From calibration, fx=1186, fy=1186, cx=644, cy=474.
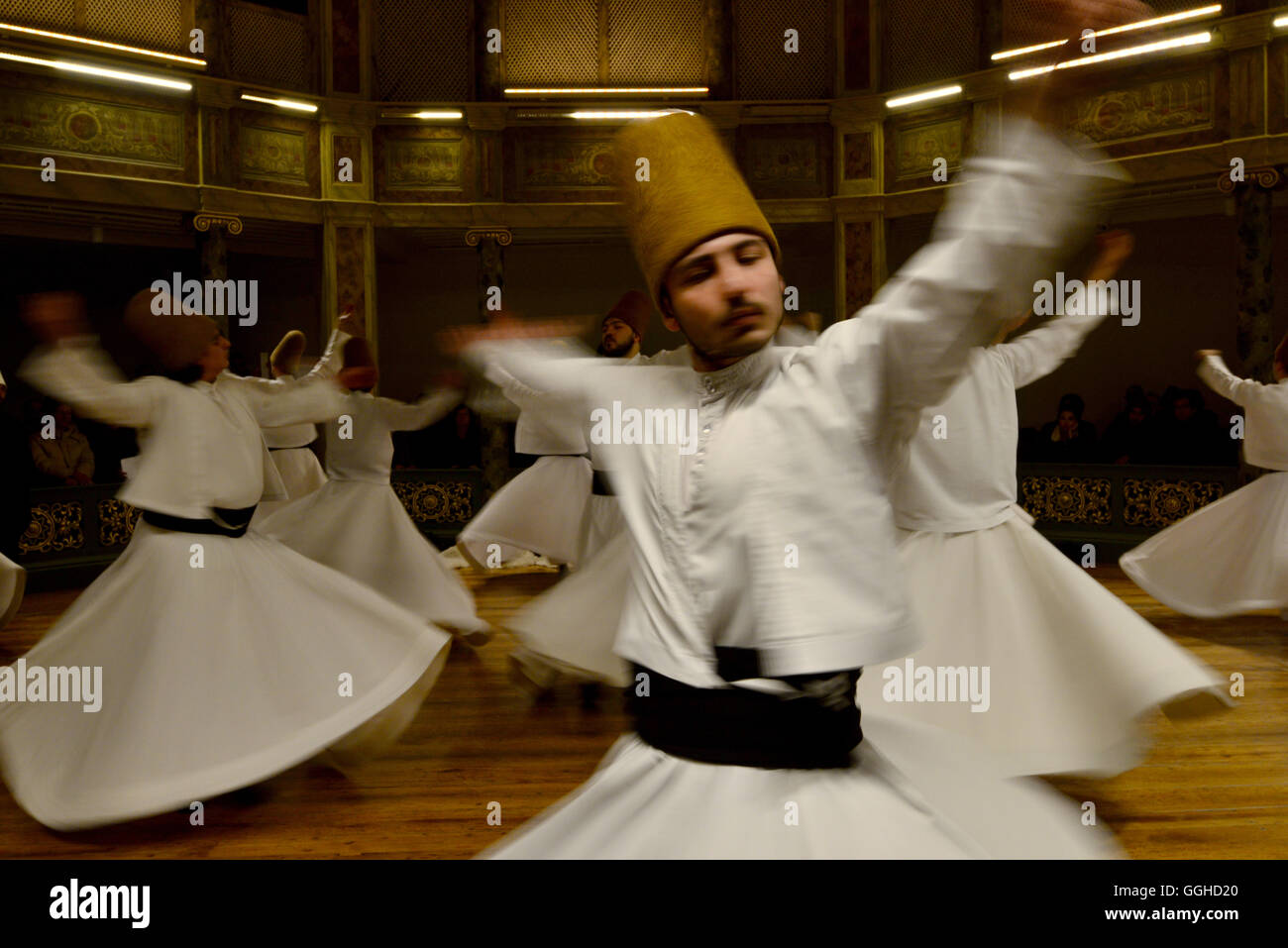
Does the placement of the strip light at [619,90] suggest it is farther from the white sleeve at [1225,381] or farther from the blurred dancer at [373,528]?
the white sleeve at [1225,381]

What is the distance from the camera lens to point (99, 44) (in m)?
9.89

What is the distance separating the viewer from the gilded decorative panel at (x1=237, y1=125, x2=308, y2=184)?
10.9 m

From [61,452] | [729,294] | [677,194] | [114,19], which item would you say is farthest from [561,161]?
[729,294]

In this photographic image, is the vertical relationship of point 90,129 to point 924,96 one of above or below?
below

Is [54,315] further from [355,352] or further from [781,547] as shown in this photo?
[781,547]

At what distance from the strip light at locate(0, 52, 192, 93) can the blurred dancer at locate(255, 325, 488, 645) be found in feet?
17.3

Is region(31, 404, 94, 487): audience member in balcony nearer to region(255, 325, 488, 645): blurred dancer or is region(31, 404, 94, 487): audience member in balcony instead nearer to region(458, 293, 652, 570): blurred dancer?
region(255, 325, 488, 645): blurred dancer

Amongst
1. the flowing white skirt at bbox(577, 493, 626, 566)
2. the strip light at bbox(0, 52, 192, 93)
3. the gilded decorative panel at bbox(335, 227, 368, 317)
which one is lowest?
the flowing white skirt at bbox(577, 493, 626, 566)

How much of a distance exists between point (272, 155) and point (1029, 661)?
9.41 metres

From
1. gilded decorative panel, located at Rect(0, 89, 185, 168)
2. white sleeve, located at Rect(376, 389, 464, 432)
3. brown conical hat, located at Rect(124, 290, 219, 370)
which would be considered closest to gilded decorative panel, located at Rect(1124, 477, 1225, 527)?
white sleeve, located at Rect(376, 389, 464, 432)

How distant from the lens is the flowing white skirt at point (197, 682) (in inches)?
140

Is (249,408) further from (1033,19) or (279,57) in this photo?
(279,57)

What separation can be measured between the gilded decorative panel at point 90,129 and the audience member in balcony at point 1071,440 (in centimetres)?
828

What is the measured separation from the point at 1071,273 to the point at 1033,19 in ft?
45.0
